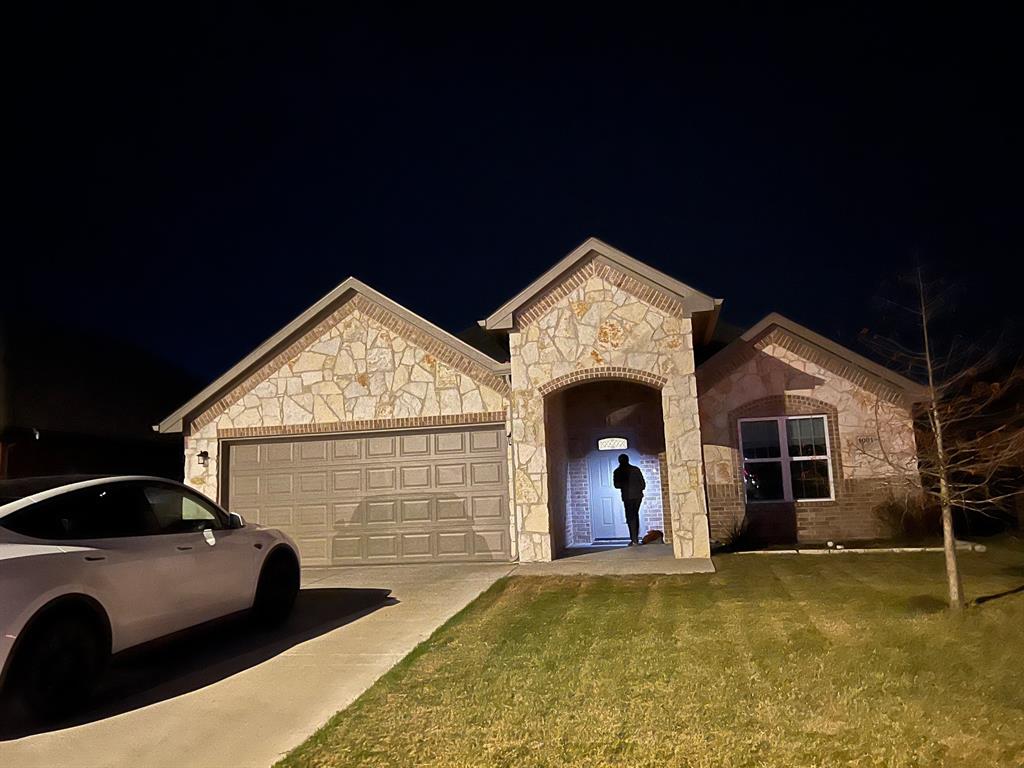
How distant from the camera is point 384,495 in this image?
13102 millimetres

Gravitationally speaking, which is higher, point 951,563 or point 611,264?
point 611,264

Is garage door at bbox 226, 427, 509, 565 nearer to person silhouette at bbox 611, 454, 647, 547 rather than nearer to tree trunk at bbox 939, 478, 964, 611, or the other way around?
person silhouette at bbox 611, 454, 647, 547

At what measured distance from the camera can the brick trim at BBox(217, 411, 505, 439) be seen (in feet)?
42.1

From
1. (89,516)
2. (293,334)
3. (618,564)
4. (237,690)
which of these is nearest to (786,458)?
(618,564)

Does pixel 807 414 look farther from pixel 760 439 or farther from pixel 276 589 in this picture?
pixel 276 589

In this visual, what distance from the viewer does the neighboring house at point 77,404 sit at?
50.4 feet

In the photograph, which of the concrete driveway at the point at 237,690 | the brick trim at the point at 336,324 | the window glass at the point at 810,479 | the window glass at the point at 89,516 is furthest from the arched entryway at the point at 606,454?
the window glass at the point at 89,516

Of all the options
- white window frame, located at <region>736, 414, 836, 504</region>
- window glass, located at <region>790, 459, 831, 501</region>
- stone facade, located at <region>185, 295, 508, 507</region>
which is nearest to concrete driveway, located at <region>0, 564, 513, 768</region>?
stone facade, located at <region>185, 295, 508, 507</region>

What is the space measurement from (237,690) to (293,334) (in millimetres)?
8974

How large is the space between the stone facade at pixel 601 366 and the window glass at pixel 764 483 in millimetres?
2994

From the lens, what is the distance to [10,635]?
4.55 metres

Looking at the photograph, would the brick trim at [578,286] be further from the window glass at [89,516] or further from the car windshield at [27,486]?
the car windshield at [27,486]

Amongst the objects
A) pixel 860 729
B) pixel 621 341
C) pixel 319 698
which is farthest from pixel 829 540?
A: pixel 319 698

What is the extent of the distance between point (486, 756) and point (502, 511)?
8.57 m
